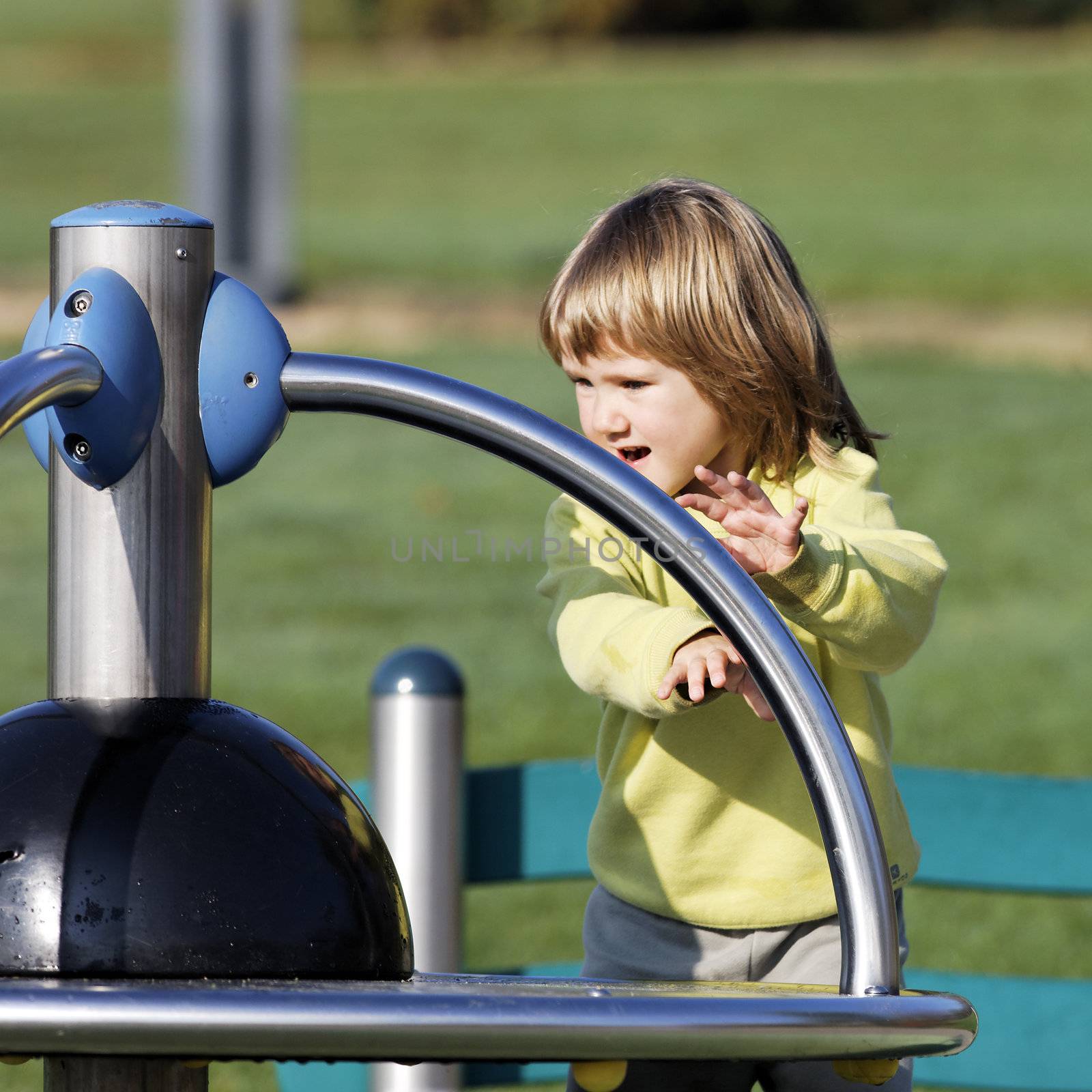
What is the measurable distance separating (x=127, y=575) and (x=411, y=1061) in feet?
1.14

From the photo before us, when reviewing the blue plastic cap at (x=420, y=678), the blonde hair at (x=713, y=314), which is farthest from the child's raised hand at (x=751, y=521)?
the blue plastic cap at (x=420, y=678)

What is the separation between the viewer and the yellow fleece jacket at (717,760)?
157cm

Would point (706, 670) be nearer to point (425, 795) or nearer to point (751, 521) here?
point (751, 521)

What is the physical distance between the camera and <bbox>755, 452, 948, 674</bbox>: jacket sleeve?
1.34m

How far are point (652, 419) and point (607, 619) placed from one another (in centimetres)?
19

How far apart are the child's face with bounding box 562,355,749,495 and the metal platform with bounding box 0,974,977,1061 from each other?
772 mm

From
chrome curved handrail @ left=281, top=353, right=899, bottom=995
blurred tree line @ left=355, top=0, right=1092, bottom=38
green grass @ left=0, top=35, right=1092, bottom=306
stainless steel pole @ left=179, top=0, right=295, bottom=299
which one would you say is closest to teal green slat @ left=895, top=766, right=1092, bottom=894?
chrome curved handrail @ left=281, top=353, right=899, bottom=995

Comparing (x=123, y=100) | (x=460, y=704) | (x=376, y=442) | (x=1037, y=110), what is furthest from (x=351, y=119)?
(x=460, y=704)

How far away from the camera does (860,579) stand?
138 cm

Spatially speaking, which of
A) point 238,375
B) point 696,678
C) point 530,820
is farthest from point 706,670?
point 530,820

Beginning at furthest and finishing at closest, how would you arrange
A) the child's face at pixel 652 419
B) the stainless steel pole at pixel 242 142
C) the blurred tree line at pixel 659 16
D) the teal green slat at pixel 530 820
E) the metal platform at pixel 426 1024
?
1. the blurred tree line at pixel 659 16
2. the stainless steel pole at pixel 242 142
3. the teal green slat at pixel 530 820
4. the child's face at pixel 652 419
5. the metal platform at pixel 426 1024

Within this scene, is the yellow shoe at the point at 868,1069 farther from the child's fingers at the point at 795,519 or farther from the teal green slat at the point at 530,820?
the teal green slat at the point at 530,820

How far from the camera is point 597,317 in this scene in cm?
160

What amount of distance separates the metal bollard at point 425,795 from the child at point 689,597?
1.47 ft
